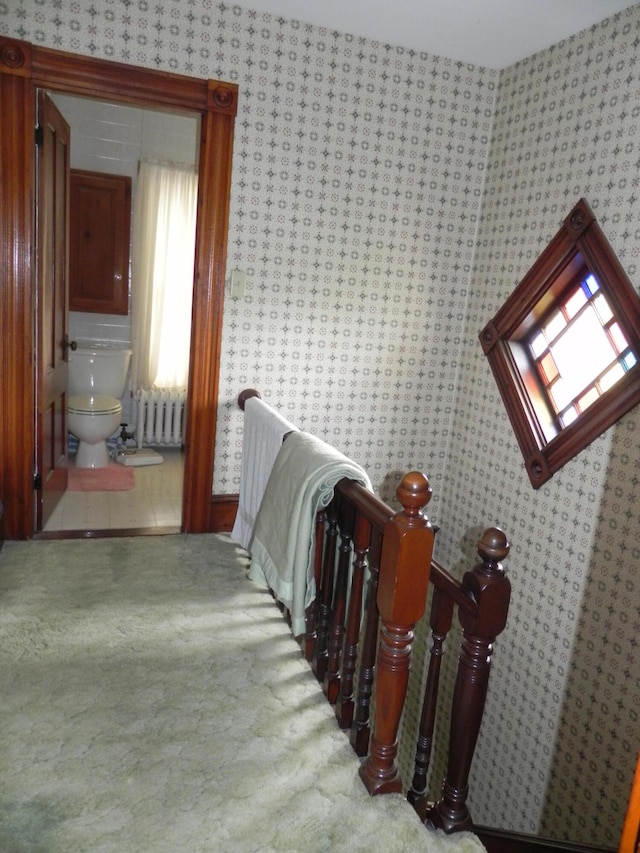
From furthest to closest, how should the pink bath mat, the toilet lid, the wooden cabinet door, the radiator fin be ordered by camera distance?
the radiator fin, the wooden cabinet door, the toilet lid, the pink bath mat

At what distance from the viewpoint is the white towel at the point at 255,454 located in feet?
8.45

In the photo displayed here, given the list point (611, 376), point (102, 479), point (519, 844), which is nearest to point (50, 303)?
point (102, 479)

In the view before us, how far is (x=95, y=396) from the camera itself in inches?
187

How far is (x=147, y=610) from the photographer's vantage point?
250 centimetres

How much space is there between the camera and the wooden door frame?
8.89ft

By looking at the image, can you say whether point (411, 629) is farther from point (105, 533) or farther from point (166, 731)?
point (105, 533)

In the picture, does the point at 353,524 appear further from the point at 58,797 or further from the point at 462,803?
the point at 58,797

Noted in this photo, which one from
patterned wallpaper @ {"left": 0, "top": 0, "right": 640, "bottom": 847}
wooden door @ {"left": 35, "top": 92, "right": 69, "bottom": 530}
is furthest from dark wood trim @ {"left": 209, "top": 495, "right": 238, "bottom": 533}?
wooden door @ {"left": 35, "top": 92, "right": 69, "bottom": 530}

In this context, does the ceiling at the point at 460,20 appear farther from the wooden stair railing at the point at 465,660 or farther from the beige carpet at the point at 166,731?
the beige carpet at the point at 166,731

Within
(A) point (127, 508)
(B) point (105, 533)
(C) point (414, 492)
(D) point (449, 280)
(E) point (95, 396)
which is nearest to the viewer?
(C) point (414, 492)

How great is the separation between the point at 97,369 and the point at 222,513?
203 centimetres

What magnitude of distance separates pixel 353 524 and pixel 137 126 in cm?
408

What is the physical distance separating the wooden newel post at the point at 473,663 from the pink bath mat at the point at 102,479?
9.89ft

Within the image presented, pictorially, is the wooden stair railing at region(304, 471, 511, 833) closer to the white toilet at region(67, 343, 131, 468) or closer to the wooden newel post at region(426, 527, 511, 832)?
the wooden newel post at region(426, 527, 511, 832)
